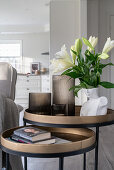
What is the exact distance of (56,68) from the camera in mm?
1498

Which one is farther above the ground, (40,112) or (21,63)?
(21,63)

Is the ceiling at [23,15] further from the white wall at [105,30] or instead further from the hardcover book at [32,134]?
the hardcover book at [32,134]

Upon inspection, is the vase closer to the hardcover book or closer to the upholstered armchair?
the hardcover book

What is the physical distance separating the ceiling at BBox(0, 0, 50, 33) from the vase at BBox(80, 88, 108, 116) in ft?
14.7

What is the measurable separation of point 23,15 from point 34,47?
1.75 meters

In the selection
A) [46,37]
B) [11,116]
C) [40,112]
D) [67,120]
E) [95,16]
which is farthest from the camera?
[46,37]

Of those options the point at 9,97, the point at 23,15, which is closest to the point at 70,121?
the point at 9,97

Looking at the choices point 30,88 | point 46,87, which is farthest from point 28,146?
point 30,88

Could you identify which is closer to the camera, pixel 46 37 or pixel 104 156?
pixel 104 156

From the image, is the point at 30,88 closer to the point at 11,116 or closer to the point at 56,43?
the point at 56,43

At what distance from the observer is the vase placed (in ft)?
4.66


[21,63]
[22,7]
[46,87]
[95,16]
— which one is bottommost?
[46,87]

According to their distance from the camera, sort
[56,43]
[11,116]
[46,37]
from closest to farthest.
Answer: [11,116]
[56,43]
[46,37]

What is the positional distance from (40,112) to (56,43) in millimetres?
3768
